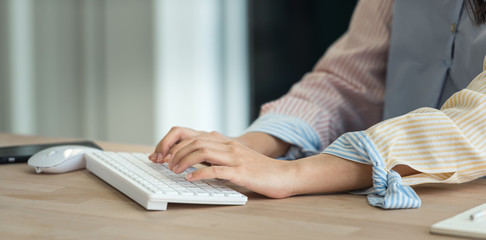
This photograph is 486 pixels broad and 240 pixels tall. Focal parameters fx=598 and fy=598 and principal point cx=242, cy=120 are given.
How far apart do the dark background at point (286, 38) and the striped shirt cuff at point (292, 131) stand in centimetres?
177

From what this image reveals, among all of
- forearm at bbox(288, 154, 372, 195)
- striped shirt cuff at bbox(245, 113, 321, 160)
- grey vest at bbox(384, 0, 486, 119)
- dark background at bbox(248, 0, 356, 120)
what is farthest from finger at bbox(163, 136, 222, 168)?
dark background at bbox(248, 0, 356, 120)

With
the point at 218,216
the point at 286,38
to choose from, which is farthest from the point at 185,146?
the point at 286,38

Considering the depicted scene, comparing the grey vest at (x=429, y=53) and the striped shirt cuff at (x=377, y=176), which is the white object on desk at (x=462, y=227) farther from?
the grey vest at (x=429, y=53)

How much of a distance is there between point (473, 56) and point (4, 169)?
0.84 metres

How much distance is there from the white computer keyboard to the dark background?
2.10m

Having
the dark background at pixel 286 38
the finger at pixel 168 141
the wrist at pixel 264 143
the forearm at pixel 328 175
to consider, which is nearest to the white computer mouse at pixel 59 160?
the finger at pixel 168 141

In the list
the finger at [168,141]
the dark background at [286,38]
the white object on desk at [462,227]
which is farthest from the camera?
the dark background at [286,38]

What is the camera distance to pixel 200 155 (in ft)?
2.48

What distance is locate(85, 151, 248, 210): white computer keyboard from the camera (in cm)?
69

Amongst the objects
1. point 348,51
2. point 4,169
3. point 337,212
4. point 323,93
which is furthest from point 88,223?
point 348,51

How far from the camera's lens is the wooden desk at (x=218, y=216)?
1.98 feet

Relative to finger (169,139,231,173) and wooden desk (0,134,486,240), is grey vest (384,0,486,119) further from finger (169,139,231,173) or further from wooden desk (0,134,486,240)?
finger (169,139,231,173)

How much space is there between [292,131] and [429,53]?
35 centimetres

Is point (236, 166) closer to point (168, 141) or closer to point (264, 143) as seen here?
point (168, 141)
